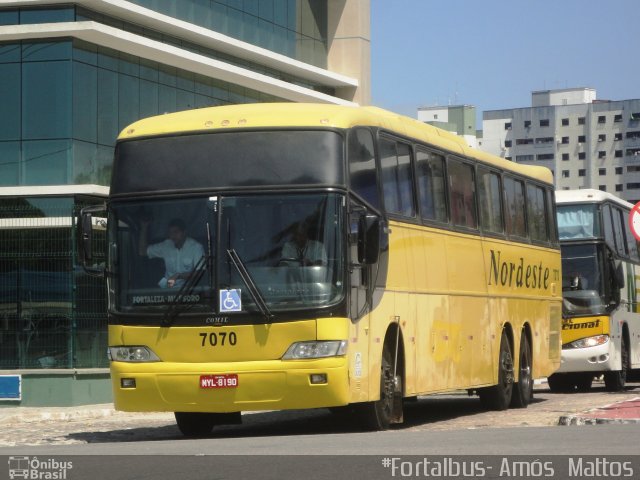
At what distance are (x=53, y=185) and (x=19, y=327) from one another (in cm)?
307

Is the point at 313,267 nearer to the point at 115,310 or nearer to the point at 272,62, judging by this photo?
the point at 115,310

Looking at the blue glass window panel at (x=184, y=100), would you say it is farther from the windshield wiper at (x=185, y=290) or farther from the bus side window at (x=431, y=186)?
the windshield wiper at (x=185, y=290)

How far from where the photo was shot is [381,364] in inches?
697

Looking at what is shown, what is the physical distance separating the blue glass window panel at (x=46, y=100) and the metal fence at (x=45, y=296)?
1761 millimetres

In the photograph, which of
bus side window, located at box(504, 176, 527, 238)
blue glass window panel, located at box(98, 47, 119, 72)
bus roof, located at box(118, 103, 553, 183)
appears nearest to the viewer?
bus roof, located at box(118, 103, 553, 183)

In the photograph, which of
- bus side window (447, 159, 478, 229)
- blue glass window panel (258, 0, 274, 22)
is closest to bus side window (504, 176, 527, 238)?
bus side window (447, 159, 478, 229)

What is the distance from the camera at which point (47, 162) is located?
3206 cm

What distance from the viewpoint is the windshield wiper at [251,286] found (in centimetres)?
1619

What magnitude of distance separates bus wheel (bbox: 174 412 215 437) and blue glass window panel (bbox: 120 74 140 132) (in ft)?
52.1

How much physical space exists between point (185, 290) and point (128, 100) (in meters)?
18.5

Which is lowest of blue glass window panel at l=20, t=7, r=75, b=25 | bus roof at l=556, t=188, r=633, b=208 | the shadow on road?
the shadow on road

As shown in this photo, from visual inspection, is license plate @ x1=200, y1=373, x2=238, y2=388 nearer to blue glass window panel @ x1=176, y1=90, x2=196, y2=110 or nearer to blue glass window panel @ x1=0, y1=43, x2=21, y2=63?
blue glass window panel @ x1=0, y1=43, x2=21, y2=63

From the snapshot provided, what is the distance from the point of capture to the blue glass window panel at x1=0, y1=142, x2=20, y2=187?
3222cm

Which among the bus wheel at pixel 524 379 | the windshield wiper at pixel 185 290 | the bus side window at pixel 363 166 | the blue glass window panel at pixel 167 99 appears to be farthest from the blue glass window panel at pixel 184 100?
the windshield wiper at pixel 185 290
